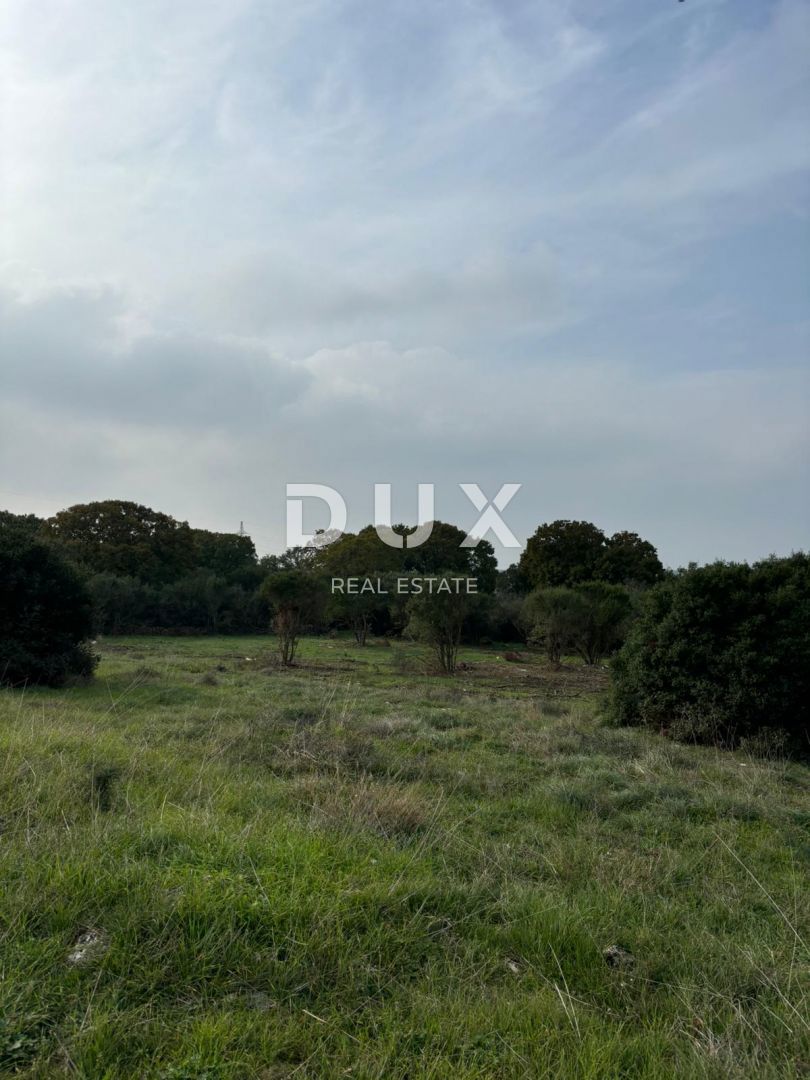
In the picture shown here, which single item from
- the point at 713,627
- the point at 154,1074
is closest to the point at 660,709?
the point at 713,627

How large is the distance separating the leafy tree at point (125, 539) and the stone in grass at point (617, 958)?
40.7m

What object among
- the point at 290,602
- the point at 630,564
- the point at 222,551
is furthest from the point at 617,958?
the point at 222,551

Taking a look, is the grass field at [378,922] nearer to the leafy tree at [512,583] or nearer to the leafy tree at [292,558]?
the leafy tree at [512,583]

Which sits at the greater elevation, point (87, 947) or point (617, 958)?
point (87, 947)

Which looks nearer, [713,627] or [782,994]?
[782,994]

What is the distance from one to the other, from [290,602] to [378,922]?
65.7ft

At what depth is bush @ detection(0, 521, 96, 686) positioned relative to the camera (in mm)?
13141

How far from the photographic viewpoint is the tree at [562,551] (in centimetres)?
4269

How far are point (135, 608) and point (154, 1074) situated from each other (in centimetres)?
3589

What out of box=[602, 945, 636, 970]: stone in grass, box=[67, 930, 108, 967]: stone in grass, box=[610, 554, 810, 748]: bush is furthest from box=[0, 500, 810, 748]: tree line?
box=[67, 930, 108, 967]: stone in grass

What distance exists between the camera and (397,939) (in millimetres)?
2764

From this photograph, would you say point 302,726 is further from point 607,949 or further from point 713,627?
point 713,627

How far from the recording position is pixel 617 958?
2.88m

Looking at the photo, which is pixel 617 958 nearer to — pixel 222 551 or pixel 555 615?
pixel 555 615
